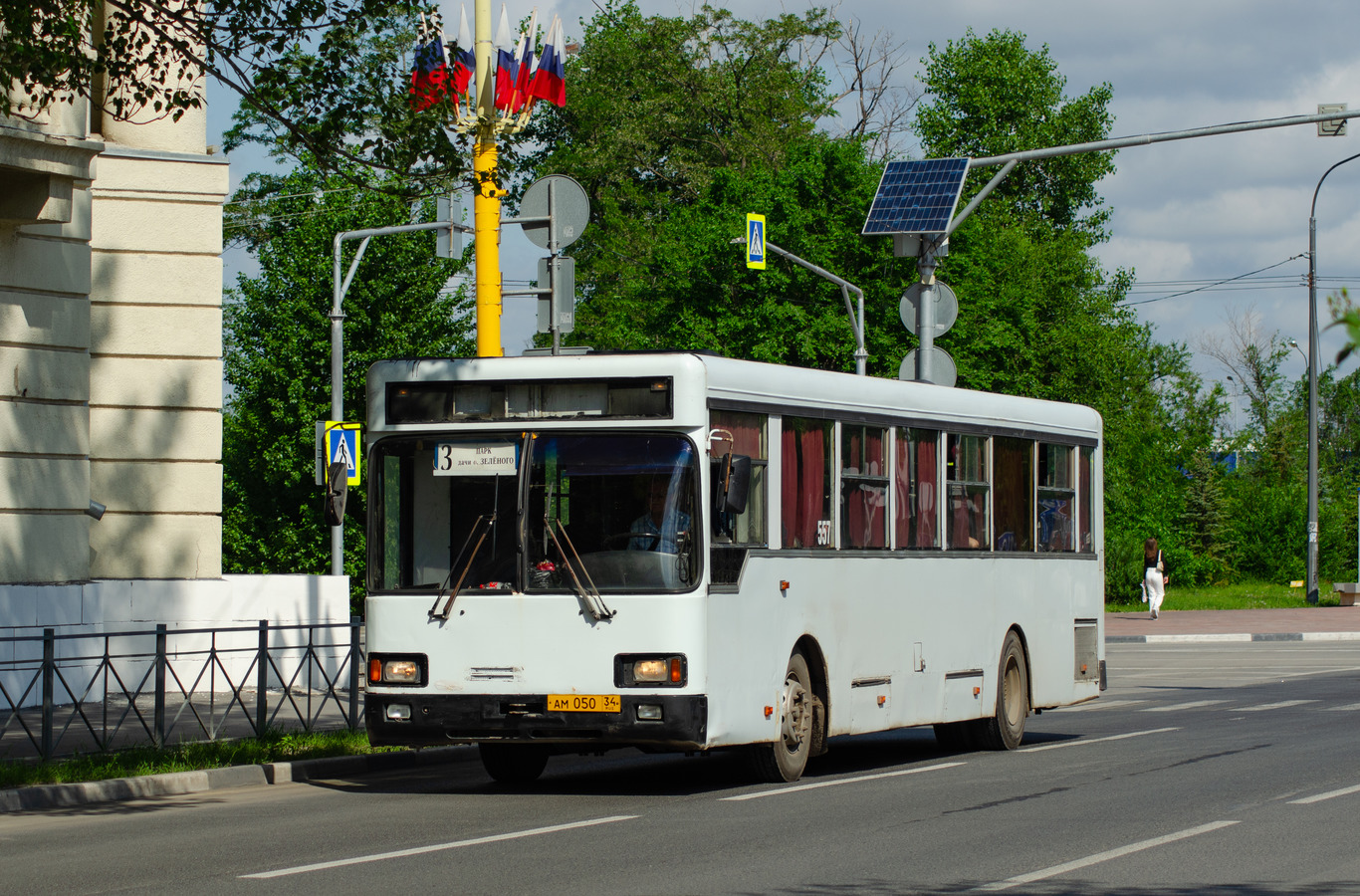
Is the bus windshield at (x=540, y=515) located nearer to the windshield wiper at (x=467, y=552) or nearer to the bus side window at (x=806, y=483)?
the windshield wiper at (x=467, y=552)

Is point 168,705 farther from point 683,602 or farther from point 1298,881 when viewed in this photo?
point 1298,881

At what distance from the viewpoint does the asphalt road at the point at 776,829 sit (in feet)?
28.2

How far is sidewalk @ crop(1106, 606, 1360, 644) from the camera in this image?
1421 inches

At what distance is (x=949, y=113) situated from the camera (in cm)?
6397

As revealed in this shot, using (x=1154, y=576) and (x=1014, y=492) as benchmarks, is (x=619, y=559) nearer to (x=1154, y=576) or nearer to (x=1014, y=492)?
(x=1014, y=492)

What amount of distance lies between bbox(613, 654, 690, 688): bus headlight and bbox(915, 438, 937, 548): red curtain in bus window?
3.56 metres

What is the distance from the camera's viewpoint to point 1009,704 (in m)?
16.0

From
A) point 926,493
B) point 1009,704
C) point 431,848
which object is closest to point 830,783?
point 926,493

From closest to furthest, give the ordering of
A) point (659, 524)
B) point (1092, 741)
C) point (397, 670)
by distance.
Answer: point (659, 524), point (397, 670), point (1092, 741)

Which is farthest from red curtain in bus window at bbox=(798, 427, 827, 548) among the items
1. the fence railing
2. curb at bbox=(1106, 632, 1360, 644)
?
curb at bbox=(1106, 632, 1360, 644)

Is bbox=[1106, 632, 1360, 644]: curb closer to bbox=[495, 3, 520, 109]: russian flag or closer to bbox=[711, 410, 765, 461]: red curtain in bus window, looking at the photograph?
bbox=[495, 3, 520, 109]: russian flag

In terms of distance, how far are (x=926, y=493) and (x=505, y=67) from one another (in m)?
5.29

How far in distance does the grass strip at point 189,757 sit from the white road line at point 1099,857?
22.3ft

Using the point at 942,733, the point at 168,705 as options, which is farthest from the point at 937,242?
the point at 168,705
